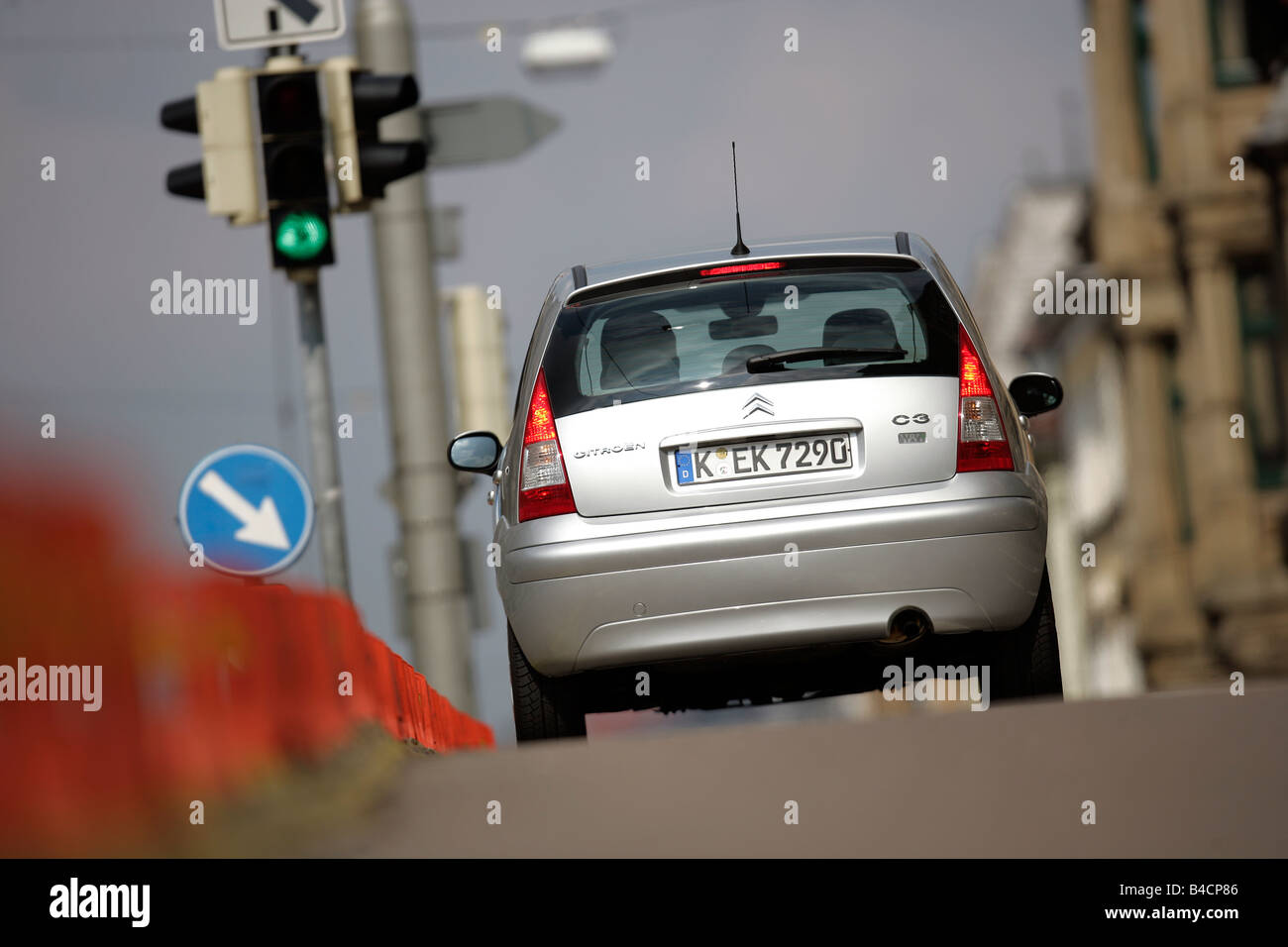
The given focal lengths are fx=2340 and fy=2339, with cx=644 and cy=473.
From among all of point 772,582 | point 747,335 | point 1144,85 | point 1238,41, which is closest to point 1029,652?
point 772,582

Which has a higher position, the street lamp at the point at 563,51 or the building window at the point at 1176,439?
the street lamp at the point at 563,51

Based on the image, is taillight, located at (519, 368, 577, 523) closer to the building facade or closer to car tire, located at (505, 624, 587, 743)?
car tire, located at (505, 624, 587, 743)

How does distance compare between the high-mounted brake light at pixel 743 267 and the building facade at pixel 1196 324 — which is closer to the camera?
the high-mounted brake light at pixel 743 267

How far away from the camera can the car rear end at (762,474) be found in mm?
7512

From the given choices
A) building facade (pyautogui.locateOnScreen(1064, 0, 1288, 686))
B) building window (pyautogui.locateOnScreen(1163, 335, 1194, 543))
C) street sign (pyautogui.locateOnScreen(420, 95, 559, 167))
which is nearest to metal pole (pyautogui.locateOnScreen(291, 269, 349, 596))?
street sign (pyautogui.locateOnScreen(420, 95, 559, 167))

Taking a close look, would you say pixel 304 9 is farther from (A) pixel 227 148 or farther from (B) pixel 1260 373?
(B) pixel 1260 373

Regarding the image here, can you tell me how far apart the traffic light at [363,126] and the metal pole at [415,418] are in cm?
292

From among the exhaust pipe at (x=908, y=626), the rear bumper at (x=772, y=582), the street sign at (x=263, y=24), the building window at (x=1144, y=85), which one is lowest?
the exhaust pipe at (x=908, y=626)

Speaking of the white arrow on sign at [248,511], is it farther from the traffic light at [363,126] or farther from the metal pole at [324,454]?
the traffic light at [363,126]

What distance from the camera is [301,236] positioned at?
463 inches

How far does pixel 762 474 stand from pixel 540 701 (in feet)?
3.93

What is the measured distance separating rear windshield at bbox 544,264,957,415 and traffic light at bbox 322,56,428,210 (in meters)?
4.04

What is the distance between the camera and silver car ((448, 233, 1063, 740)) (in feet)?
24.7

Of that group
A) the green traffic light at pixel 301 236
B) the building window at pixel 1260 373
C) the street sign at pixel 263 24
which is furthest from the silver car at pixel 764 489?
the building window at pixel 1260 373
